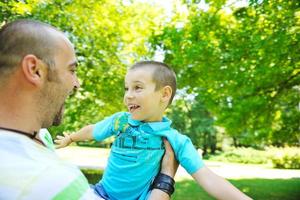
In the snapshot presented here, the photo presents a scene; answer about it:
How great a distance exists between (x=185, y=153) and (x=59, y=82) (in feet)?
4.80

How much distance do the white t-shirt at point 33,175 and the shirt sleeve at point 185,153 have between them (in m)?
1.55

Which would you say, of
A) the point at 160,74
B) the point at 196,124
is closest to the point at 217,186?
the point at 160,74

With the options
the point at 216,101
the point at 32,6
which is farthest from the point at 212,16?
the point at 32,6

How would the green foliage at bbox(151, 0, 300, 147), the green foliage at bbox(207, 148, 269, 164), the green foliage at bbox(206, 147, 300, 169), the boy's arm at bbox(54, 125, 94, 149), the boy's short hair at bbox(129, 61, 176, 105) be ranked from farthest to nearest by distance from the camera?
1. the green foliage at bbox(207, 148, 269, 164)
2. the green foliage at bbox(206, 147, 300, 169)
3. the green foliage at bbox(151, 0, 300, 147)
4. the boy's arm at bbox(54, 125, 94, 149)
5. the boy's short hair at bbox(129, 61, 176, 105)

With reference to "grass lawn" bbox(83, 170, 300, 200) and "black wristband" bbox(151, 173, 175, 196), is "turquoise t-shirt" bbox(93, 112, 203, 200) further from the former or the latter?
"grass lawn" bbox(83, 170, 300, 200)

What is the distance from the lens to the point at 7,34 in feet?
4.66

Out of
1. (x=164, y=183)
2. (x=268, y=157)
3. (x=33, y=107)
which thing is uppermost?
(x=33, y=107)

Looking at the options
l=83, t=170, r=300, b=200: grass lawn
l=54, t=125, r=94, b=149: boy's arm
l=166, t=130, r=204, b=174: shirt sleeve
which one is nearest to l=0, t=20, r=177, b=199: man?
l=166, t=130, r=204, b=174: shirt sleeve

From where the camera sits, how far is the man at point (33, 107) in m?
1.13

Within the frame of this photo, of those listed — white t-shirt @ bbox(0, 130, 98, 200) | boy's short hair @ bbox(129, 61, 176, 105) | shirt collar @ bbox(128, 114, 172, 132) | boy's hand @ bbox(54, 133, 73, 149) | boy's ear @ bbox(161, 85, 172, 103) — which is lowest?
boy's hand @ bbox(54, 133, 73, 149)

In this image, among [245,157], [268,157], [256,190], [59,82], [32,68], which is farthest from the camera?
[245,157]

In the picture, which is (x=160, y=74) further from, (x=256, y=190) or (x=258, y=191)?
(x=256, y=190)

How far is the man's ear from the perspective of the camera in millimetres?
1352

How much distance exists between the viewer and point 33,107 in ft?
4.54
